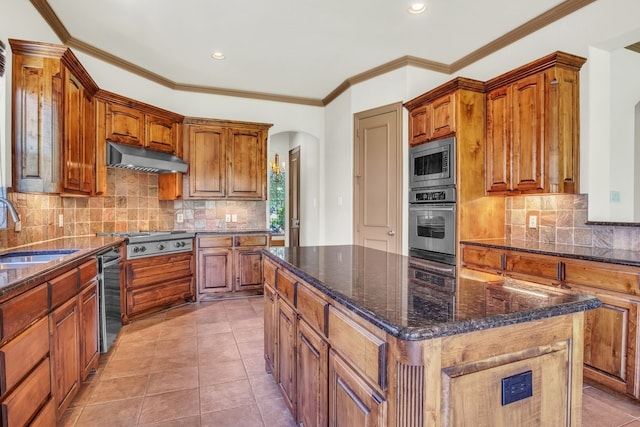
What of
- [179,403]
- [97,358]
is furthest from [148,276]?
[179,403]

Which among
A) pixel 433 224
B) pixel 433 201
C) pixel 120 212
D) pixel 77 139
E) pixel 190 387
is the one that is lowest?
pixel 190 387

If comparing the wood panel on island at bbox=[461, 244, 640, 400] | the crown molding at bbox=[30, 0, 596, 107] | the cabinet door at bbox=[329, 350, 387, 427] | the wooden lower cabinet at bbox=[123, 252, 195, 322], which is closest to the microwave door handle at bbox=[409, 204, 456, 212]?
the wood panel on island at bbox=[461, 244, 640, 400]

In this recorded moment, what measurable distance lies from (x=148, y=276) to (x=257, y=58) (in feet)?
8.93

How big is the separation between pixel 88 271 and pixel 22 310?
2.97 ft

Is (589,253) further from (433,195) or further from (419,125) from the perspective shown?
(419,125)

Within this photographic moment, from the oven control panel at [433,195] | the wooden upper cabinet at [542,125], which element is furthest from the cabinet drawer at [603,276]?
the oven control panel at [433,195]

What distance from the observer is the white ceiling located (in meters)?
2.99

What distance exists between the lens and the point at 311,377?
1.55 metres

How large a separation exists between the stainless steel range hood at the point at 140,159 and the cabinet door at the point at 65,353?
1.91 meters

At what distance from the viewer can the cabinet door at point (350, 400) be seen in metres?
1.01

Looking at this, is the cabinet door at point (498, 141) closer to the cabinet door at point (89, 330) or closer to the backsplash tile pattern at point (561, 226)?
the backsplash tile pattern at point (561, 226)

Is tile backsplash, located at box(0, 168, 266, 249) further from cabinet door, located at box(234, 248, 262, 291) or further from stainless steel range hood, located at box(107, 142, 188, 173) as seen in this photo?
cabinet door, located at box(234, 248, 262, 291)

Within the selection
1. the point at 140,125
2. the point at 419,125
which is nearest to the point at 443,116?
the point at 419,125

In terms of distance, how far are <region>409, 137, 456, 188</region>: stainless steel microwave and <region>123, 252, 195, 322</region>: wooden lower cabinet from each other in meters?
2.85
